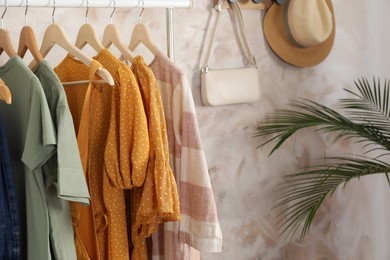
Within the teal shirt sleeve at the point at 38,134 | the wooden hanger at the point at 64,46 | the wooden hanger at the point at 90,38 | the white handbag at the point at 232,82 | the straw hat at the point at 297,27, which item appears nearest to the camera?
the teal shirt sleeve at the point at 38,134

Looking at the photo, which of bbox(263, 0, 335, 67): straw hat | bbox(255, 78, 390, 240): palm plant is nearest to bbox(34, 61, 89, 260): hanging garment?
bbox(255, 78, 390, 240): palm plant

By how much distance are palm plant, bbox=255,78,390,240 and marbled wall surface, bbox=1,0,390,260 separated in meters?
0.05

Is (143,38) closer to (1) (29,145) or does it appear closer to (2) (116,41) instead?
(2) (116,41)

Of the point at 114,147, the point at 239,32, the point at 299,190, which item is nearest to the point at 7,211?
the point at 114,147

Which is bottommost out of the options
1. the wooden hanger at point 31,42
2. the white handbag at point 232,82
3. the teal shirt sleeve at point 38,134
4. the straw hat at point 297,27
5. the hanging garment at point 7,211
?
the hanging garment at point 7,211

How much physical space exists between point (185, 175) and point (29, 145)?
487mm

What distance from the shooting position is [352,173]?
253cm

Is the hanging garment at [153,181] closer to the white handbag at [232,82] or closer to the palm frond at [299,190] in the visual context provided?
the white handbag at [232,82]

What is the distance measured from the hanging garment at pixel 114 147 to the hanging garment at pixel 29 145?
0.60ft

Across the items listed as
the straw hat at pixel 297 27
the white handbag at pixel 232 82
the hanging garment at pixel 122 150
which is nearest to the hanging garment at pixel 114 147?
the hanging garment at pixel 122 150

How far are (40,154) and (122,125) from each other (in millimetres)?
242

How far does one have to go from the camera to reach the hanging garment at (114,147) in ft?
5.64

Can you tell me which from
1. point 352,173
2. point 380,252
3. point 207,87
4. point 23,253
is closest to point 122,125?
point 23,253

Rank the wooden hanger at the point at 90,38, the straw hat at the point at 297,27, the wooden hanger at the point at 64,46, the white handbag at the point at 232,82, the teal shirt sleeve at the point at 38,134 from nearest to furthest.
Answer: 1. the teal shirt sleeve at the point at 38,134
2. the wooden hanger at the point at 64,46
3. the wooden hanger at the point at 90,38
4. the white handbag at the point at 232,82
5. the straw hat at the point at 297,27
